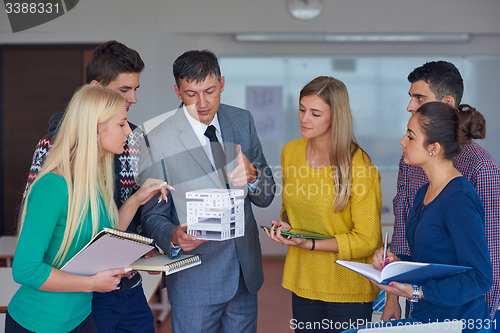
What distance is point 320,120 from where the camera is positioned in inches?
76.0

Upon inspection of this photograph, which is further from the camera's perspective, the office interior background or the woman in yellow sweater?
the office interior background

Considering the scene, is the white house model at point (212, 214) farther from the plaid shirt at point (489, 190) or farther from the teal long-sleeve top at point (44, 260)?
the plaid shirt at point (489, 190)

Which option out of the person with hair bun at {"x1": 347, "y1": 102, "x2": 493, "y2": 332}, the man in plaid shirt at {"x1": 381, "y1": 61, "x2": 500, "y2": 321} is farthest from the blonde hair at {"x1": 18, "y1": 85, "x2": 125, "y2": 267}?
the man in plaid shirt at {"x1": 381, "y1": 61, "x2": 500, "y2": 321}

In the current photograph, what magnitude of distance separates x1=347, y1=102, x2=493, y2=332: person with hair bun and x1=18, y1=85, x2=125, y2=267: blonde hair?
1101 mm

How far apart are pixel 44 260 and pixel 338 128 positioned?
1.30 meters

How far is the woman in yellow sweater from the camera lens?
6.19 ft

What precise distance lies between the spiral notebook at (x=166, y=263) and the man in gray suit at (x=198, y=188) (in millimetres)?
83

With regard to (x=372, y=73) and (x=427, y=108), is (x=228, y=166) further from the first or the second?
(x=372, y=73)

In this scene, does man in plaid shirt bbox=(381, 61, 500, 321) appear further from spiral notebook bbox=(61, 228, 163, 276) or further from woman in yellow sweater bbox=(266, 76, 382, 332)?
spiral notebook bbox=(61, 228, 163, 276)

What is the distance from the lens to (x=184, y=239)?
5.34 feet

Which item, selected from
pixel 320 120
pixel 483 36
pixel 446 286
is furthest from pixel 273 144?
pixel 446 286

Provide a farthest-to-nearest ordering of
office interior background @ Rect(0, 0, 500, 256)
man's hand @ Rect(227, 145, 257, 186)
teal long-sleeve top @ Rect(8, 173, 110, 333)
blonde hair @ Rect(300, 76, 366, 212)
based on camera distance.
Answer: office interior background @ Rect(0, 0, 500, 256) < blonde hair @ Rect(300, 76, 366, 212) < man's hand @ Rect(227, 145, 257, 186) < teal long-sleeve top @ Rect(8, 173, 110, 333)

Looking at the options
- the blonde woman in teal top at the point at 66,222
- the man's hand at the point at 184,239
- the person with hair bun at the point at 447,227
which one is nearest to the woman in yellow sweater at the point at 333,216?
the person with hair bun at the point at 447,227

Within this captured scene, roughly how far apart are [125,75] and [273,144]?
12.4 feet
